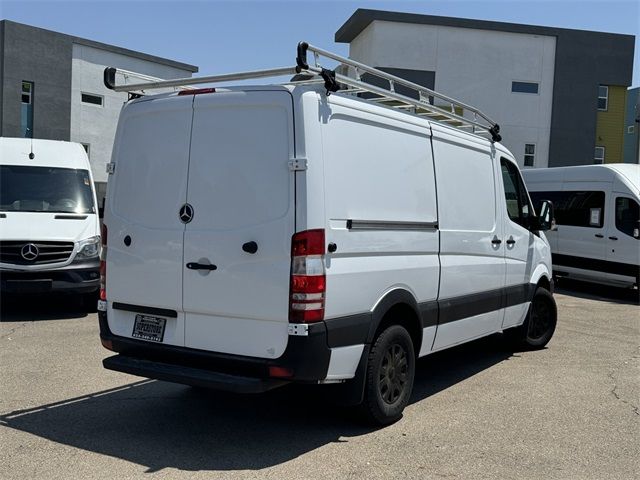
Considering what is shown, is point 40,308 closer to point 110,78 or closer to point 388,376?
point 110,78

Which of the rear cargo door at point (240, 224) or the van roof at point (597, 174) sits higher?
the van roof at point (597, 174)

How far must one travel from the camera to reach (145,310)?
493 cm

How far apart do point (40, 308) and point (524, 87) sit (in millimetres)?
25785

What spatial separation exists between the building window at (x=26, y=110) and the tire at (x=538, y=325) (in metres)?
25.8

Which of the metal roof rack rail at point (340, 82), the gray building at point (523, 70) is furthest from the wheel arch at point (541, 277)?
the gray building at point (523, 70)

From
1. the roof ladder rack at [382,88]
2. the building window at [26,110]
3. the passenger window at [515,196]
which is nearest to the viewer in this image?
the roof ladder rack at [382,88]

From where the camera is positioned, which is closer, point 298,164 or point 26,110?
point 298,164

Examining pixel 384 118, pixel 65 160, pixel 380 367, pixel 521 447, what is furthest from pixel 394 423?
pixel 65 160

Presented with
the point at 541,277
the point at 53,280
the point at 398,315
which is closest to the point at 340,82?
the point at 398,315

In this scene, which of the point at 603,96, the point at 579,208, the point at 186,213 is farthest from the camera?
the point at 603,96

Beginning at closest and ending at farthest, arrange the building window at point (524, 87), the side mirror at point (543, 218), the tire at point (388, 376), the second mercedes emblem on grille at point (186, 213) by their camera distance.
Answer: the second mercedes emblem on grille at point (186, 213) < the tire at point (388, 376) < the side mirror at point (543, 218) < the building window at point (524, 87)

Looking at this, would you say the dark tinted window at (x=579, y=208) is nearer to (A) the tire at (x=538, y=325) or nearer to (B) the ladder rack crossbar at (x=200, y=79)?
(A) the tire at (x=538, y=325)

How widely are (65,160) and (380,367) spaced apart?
24.5ft

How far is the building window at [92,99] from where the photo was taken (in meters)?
29.9
